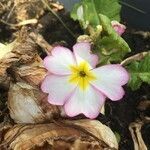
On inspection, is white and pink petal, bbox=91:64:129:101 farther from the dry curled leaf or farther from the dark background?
the dark background

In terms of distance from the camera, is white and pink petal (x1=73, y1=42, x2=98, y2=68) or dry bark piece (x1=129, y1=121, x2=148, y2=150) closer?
white and pink petal (x1=73, y1=42, x2=98, y2=68)

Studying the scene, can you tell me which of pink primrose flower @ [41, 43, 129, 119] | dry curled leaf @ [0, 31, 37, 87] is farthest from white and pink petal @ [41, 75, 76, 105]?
dry curled leaf @ [0, 31, 37, 87]

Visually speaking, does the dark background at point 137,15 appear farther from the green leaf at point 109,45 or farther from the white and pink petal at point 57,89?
the white and pink petal at point 57,89

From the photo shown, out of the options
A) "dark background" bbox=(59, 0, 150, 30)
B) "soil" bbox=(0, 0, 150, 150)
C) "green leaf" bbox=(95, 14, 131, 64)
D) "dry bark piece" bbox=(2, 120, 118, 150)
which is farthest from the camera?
"dark background" bbox=(59, 0, 150, 30)

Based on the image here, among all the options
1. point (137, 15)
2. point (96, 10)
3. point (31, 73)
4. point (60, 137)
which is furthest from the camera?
point (137, 15)

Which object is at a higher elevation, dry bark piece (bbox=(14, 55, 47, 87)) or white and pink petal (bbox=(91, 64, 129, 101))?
dry bark piece (bbox=(14, 55, 47, 87))

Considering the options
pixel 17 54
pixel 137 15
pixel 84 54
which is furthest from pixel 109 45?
pixel 137 15

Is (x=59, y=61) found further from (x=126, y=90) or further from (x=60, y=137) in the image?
(x=126, y=90)
